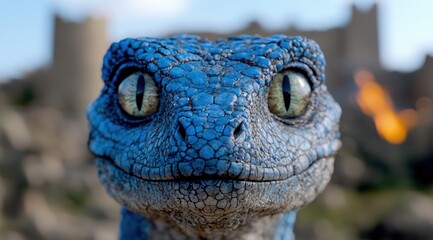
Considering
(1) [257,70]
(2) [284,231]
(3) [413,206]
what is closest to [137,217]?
(2) [284,231]

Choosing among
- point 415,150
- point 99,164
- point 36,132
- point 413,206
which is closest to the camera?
point 99,164

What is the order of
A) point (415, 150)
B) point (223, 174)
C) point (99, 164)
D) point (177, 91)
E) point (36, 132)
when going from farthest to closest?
point (415, 150)
point (36, 132)
point (99, 164)
point (177, 91)
point (223, 174)

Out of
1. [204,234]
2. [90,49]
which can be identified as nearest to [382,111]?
[90,49]

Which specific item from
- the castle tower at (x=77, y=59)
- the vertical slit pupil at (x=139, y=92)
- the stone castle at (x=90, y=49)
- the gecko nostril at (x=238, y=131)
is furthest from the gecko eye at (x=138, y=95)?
the castle tower at (x=77, y=59)

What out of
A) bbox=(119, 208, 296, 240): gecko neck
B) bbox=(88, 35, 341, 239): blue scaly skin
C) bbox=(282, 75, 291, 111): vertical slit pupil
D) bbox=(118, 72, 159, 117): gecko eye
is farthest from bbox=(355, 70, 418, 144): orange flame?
bbox=(118, 72, 159, 117): gecko eye

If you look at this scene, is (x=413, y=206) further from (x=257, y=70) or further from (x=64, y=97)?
(x=64, y=97)

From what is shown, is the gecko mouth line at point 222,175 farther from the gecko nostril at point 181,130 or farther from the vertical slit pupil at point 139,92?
the vertical slit pupil at point 139,92
